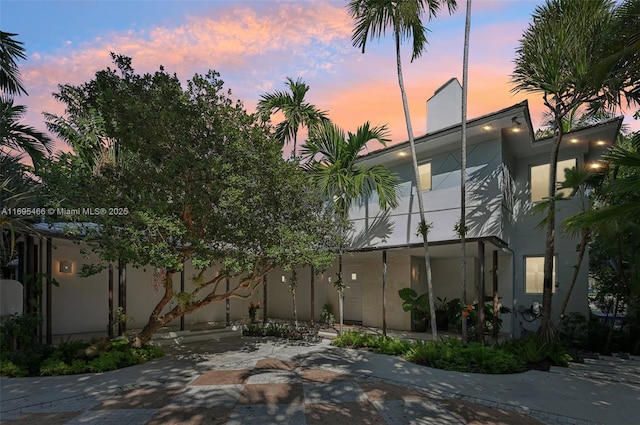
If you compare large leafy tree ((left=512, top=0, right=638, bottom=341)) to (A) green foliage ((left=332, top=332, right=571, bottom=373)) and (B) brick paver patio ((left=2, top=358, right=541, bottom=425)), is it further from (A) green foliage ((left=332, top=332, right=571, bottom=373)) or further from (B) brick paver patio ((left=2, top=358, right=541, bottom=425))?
(B) brick paver patio ((left=2, top=358, right=541, bottom=425))

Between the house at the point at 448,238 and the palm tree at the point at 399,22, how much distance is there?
2.20 m

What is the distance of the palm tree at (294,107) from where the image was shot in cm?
1177

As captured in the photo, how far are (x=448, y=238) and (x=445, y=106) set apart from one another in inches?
188

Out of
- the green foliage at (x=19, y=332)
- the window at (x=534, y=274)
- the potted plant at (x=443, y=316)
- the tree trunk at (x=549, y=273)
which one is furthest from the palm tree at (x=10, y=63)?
the window at (x=534, y=274)

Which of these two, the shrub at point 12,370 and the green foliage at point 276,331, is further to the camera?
the green foliage at point 276,331

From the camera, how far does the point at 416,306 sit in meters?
11.7

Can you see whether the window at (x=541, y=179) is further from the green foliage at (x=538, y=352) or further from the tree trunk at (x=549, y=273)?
the green foliage at (x=538, y=352)

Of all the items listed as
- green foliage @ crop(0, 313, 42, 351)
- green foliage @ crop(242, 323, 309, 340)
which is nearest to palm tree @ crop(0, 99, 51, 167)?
green foliage @ crop(0, 313, 42, 351)

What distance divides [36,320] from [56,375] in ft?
5.37

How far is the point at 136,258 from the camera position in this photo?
22.9 feet

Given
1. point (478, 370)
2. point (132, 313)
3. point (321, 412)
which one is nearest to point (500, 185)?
point (478, 370)

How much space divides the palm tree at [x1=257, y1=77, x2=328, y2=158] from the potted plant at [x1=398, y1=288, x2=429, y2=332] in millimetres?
5743

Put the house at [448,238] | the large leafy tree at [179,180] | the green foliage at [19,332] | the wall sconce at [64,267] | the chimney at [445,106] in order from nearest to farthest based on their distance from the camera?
the large leafy tree at [179,180], the green foliage at [19,332], the house at [448,238], the wall sconce at [64,267], the chimney at [445,106]

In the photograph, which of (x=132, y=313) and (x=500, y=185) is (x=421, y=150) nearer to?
(x=500, y=185)
